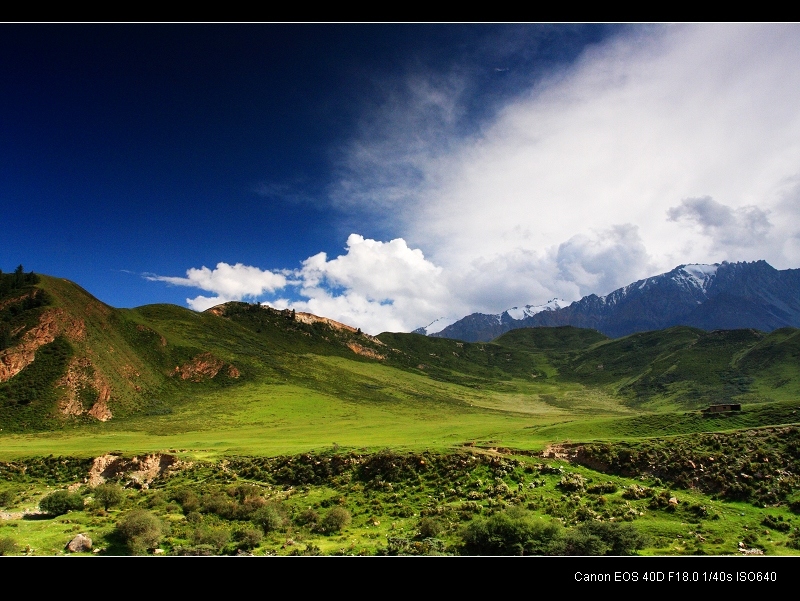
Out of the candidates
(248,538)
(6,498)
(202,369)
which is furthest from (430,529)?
(202,369)

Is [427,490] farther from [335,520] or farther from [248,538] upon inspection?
[248,538]

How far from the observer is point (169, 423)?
87750 mm

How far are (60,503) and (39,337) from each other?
90.5 meters

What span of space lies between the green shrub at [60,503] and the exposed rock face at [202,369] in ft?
346

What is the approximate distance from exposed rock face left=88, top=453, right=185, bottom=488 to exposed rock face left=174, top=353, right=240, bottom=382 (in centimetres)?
9058

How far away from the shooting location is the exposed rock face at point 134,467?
4109 centimetres

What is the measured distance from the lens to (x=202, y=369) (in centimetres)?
13650

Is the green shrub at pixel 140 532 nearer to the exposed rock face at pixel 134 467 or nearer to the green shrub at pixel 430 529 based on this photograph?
the green shrub at pixel 430 529

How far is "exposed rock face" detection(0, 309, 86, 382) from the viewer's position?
89.8 metres

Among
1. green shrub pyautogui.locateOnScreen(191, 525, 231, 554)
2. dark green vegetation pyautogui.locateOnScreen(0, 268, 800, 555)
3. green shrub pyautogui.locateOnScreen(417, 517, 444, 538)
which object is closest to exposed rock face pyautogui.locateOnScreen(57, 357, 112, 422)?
dark green vegetation pyautogui.locateOnScreen(0, 268, 800, 555)
